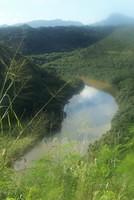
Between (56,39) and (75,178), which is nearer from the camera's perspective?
(75,178)

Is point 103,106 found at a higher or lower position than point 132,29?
lower

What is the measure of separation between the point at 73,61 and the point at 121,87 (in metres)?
13.3

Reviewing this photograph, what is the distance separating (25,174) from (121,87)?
30.9m

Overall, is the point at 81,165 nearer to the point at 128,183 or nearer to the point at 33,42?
the point at 128,183

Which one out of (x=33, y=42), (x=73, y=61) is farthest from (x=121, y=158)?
(x=33, y=42)

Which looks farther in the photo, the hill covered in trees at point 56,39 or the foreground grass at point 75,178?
the hill covered in trees at point 56,39

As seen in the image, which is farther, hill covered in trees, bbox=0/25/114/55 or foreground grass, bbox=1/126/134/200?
hill covered in trees, bbox=0/25/114/55

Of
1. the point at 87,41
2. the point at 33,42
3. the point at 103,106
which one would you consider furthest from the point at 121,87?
the point at 87,41

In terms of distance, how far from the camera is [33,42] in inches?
2023

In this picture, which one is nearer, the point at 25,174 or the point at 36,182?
the point at 36,182

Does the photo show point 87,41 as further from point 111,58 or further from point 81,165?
point 81,165

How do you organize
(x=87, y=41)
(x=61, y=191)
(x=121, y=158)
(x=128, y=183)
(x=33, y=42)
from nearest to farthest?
1. (x=61, y=191)
2. (x=128, y=183)
3. (x=121, y=158)
4. (x=33, y=42)
5. (x=87, y=41)

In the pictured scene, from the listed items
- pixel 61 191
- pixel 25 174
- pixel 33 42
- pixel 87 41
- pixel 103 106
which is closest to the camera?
pixel 61 191

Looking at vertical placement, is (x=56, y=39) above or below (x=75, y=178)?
below
